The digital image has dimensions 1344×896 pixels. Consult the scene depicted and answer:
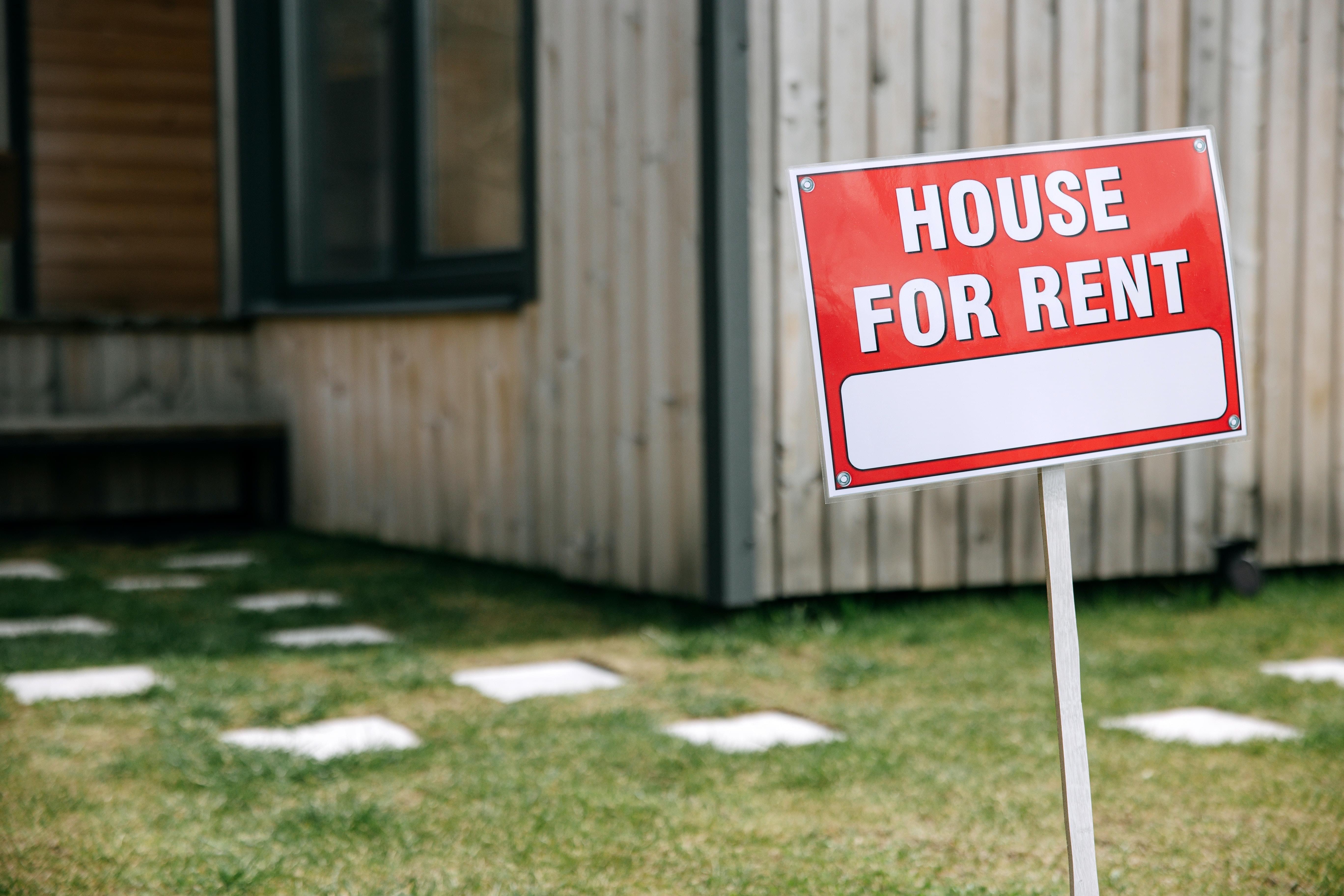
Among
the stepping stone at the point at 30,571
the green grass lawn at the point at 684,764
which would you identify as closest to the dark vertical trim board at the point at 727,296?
the green grass lawn at the point at 684,764

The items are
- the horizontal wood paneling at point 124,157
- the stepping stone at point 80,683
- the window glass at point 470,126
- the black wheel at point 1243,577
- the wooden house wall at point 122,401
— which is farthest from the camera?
the horizontal wood paneling at point 124,157

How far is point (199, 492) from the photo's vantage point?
22.2 feet

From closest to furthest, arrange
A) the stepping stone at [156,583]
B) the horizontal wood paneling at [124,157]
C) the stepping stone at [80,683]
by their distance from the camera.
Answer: the stepping stone at [80,683], the stepping stone at [156,583], the horizontal wood paneling at [124,157]

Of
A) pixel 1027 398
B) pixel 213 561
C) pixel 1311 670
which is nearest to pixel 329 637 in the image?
pixel 213 561

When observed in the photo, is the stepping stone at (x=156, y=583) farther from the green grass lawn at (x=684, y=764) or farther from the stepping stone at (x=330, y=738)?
the stepping stone at (x=330, y=738)

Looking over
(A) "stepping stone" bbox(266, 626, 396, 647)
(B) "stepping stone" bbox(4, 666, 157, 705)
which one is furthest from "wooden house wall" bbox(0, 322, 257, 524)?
(B) "stepping stone" bbox(4, 666, 157, 705)

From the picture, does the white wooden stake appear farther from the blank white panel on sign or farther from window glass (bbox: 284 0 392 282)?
window glass (bbox: 284 0 392 282)

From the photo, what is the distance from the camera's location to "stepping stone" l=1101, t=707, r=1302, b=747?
2.93 meters

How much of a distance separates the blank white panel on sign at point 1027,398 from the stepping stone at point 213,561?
405 centimetres

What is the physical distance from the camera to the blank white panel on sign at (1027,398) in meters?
1.79

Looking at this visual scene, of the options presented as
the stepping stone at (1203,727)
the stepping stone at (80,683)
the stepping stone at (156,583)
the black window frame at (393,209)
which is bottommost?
the stepping stone at (156,583)

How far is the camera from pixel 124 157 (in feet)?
24.4

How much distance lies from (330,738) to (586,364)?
1930 millimetres

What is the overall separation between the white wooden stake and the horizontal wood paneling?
6.11 metres
